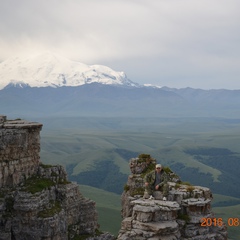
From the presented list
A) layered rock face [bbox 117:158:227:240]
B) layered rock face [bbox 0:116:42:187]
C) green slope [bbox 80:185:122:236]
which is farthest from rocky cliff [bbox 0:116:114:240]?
green slope [bbox 80:185:122:236]

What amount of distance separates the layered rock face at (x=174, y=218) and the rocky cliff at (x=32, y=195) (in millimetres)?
17854

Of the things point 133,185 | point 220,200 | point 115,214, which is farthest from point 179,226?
point 220,200

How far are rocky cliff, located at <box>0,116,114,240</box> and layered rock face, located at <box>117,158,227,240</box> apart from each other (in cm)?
1785

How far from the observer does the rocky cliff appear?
1662 inches

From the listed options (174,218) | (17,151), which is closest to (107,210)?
(17,151)

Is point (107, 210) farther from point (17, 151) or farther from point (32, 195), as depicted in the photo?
point (32, 195)

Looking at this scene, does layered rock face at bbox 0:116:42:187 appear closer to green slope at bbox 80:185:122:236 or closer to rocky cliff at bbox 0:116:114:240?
rocky cliff at bbox 0:116:114:240

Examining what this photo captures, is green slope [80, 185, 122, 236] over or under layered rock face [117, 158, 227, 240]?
under

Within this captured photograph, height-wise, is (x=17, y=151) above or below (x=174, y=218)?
above

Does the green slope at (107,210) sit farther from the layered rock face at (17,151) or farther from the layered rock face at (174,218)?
the layered rock face at (174,218)

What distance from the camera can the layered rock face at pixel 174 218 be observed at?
2480 centimetres

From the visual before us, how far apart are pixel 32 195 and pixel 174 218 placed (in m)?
20.9

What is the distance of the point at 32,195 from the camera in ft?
140

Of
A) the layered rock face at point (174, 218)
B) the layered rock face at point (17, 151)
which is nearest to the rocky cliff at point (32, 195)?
the layered rock face at point (17, 151)
